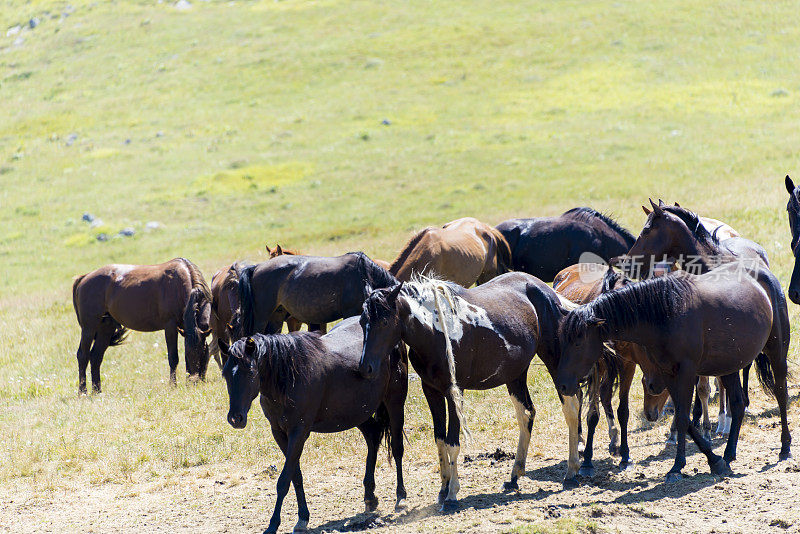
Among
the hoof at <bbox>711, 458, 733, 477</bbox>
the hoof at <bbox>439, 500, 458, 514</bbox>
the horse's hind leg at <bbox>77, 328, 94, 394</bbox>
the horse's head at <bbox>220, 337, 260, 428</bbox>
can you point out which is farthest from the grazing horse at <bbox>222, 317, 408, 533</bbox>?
the horse's hind leg at <bbox>77, 328, 94, 394</bbox>

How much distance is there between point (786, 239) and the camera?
53.2ft

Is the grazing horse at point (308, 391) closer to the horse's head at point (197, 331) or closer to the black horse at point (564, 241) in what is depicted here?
the horse's head at point (197, 331)

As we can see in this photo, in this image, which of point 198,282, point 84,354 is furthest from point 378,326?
point 84,354

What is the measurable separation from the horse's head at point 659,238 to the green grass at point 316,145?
214 cm

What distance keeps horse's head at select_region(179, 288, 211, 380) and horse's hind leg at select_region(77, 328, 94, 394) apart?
169 cm

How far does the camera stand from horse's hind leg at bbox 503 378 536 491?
7.60m

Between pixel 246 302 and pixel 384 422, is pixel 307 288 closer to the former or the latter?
pixel 246 302

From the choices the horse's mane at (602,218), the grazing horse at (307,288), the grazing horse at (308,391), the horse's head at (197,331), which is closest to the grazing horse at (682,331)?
the grazing horse at (308,391)

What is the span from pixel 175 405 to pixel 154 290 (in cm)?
302

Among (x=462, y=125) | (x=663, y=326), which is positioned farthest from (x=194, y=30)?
(x=663, y=326)

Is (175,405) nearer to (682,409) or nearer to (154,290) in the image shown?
(154,290)

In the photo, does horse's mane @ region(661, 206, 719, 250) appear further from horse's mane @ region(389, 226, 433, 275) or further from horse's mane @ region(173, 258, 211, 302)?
horse's mane @ region(173, 258, 211, 302)

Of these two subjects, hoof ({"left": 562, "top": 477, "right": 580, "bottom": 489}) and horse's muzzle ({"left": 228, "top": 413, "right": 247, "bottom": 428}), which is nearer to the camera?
horse's muzzle ({"left": 228, "top": 413, "right": 247, "bottom": 428})

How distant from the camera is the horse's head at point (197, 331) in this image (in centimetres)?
1273
